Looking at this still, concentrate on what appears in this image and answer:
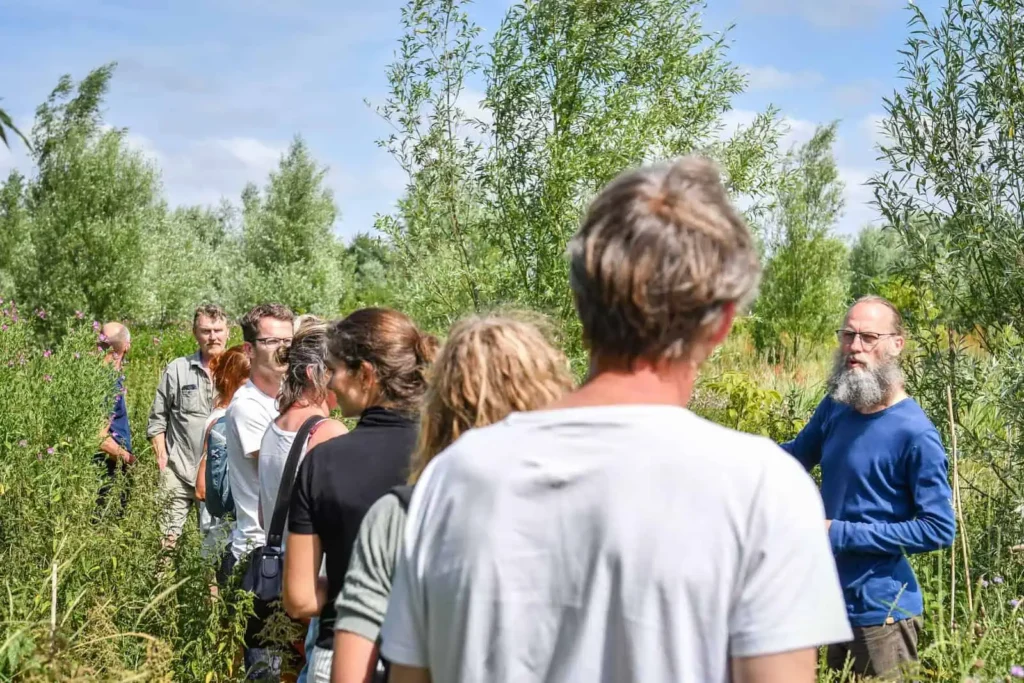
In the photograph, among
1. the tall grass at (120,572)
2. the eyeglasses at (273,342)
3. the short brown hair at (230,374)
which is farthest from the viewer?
the short brown hair at (230,374)

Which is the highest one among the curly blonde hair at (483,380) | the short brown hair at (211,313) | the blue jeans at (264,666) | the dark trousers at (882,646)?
the short brown hair at (211,313)

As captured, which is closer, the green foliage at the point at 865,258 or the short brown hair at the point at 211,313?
the short brown hair at the point at 211,313

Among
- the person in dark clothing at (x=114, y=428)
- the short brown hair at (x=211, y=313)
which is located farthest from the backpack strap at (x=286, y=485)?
the person in dark clothing at (x=114, y=428)

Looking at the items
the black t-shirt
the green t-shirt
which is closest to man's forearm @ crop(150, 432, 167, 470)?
the black t-shirt

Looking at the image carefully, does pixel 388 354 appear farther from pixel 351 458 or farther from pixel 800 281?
pixel 800 281

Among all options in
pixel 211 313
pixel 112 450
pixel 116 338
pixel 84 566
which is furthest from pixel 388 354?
pixel 116 338

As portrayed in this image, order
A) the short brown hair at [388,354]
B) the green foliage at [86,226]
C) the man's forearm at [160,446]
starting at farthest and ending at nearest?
the green foliage at [86,226]
the man's forearm at [160,446]
the short brown hair at [388,354]

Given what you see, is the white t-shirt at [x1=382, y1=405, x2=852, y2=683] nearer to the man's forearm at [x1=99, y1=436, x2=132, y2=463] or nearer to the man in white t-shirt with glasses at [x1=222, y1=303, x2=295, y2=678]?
the man in white t-shirt with glasses at [x1=222, y1=303, x2=295, y2=678]

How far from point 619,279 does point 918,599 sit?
2.76m

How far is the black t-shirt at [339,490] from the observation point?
8.44 ft

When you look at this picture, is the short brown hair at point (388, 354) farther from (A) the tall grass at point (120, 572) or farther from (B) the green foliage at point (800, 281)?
(B) the green foliage at point (800, 281)

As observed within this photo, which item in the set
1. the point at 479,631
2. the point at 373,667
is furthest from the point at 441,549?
the point at 373,667

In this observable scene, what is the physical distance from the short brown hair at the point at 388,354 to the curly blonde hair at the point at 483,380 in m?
0.59

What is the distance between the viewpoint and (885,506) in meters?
3.52
